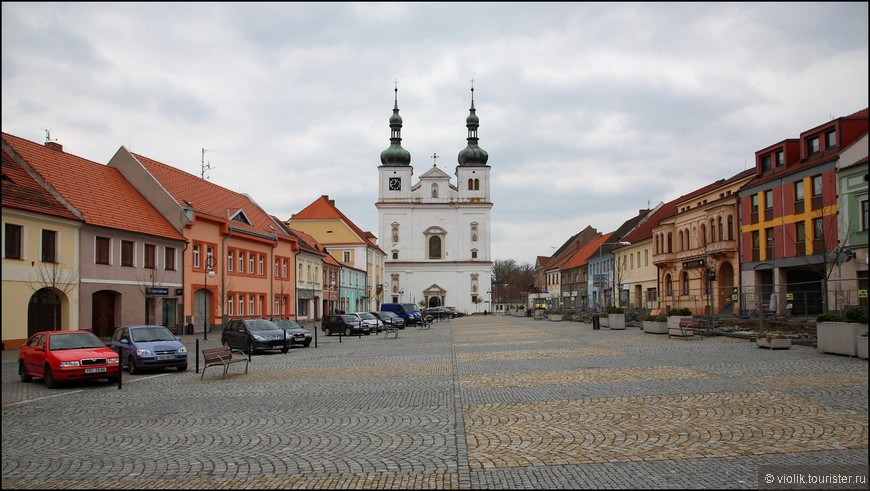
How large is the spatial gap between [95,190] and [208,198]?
1156 centimetres

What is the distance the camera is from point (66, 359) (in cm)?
1703

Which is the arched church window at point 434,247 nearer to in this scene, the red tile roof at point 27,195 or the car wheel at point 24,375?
the red tile roof at point 27,195

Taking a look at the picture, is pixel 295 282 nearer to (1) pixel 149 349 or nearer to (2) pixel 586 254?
(1) pixel 149 349

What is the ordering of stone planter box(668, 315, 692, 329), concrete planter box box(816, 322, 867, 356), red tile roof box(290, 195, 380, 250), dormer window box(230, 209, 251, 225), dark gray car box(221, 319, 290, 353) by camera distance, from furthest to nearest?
1. red tile roof box(290, 195, 380, 250)
2. dormer window box(230, 209, 251, 225)
3. stone planter box(668, 315, 692, 329)
4. dark gray car box(221, 319, 290, 353)
5. concrete planter box box(816, 322, 867, 356)

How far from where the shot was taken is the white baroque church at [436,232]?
109 metres

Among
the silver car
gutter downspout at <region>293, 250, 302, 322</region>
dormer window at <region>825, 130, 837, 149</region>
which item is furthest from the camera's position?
gutter downspout at <region>293, 250, 302, 322</region>

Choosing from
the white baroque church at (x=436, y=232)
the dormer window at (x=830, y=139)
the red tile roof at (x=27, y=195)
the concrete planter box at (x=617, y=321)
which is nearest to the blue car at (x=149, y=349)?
the red tile roof at (x=27, y=195)

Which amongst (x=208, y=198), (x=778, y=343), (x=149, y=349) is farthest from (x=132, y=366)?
(x=208, y=198)

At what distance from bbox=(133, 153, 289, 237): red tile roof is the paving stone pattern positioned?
25.3m

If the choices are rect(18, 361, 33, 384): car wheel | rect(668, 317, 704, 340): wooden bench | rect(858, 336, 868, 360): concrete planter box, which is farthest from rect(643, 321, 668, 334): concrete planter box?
rect(18, 361, 33, 384): car wheel

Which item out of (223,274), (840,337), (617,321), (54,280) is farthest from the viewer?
(223,274)

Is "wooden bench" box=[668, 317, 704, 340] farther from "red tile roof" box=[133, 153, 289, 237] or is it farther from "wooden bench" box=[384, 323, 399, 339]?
"red tile roof" box=[133, 153, 289, 237]

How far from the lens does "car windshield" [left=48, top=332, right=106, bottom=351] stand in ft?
59.2

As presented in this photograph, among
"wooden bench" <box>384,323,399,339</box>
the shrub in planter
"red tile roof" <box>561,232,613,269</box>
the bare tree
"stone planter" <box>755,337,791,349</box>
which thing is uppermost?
"red tile roof" <box>561,232,613,269</box>
